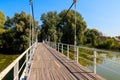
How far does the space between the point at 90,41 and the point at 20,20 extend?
98.5ft

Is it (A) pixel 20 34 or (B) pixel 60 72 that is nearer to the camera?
(B) pixel 60 72

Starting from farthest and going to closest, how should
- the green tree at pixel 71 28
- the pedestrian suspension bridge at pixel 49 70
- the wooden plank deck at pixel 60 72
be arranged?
the green tree at pixel 71 28
the wooden plank deck at pixel 60 72
the pedestrian suspension bridge at pixel 49 70

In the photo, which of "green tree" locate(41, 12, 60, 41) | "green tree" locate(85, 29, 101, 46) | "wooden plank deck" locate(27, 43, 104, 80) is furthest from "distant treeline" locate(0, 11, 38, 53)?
"wooden plank deck" locate(27, 43, 104, 80)

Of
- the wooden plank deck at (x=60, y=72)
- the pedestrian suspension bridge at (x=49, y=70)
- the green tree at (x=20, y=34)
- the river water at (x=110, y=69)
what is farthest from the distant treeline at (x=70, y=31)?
the wooden plank deck at (x=60, y=72)

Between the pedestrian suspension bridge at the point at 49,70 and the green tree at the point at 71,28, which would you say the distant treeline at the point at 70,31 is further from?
the pedestrian suspension bridge at the point at 49,70

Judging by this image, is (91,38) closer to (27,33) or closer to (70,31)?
(70,31)

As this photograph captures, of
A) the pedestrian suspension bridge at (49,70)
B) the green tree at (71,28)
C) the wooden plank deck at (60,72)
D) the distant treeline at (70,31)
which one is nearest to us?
the pedestrian suspension bridge at (49,70)

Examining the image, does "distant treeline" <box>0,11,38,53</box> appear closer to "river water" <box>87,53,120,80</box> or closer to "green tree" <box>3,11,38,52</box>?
"green tree" <box>3,11,38,52</box>

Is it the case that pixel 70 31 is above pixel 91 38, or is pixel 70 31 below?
above

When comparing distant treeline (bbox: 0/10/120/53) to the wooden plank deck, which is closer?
the wooden plank deck

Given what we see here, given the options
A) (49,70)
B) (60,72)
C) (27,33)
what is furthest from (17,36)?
(60,72)

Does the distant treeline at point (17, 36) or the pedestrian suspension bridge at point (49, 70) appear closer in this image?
the pedestrian suspension bridge at point (49, 70)

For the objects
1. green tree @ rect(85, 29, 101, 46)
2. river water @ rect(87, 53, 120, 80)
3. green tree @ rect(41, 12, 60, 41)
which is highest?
green tree @ rect(41, 12, 60, 41)

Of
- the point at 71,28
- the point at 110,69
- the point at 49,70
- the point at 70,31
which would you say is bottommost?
the point at 49,70
